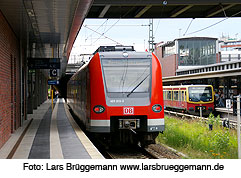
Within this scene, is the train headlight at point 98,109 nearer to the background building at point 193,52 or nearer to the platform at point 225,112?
the platform at point 225,112

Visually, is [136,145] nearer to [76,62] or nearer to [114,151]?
[114,151]

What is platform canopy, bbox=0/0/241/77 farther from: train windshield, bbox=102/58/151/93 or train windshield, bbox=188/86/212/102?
train windshield, bbox=188/86/212/102

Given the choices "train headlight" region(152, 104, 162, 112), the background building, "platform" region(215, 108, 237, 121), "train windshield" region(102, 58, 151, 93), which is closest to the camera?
"train headlight" region(152, 104, 162, 112)

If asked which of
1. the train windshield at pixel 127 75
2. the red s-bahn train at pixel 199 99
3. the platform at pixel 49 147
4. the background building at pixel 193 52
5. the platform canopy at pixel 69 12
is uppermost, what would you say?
the background building at pixel 193 52

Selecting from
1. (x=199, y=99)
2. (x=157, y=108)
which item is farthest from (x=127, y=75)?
(x=199, y=99)

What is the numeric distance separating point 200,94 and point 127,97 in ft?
52.1

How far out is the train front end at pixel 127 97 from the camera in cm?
1070

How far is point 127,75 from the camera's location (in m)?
11.1

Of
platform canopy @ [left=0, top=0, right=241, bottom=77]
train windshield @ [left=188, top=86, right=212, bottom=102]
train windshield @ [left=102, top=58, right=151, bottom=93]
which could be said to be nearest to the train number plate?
train windshield @ [left=102, top=58, right=151, bottom=93]

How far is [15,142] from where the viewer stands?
10.9 metres

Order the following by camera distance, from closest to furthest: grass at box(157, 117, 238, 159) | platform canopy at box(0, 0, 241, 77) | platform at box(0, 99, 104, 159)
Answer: platform at box(0, 99, 104, 159) < platform canopy at box(0, 0, 241, 77) < grass at box(157, 117, 238, 159)

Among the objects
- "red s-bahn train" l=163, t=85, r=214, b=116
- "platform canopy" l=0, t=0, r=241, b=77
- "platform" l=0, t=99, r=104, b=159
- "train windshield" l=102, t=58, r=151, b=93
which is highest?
"platform canopy" l=0, t=0, r=241, b=77

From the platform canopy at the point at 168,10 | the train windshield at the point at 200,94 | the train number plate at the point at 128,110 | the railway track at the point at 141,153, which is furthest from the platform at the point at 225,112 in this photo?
the train number plate at the point at 128,110

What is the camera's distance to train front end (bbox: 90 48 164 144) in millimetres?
10703
